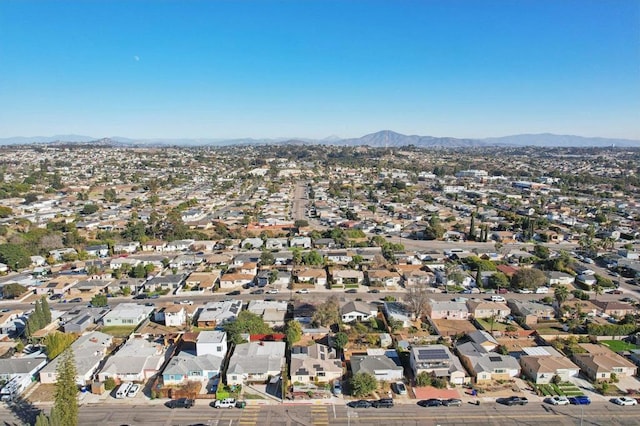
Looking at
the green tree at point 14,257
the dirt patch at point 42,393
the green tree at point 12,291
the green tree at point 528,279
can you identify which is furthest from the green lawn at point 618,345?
the green tree at point 14,257

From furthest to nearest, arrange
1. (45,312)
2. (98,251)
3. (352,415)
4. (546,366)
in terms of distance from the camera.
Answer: (98,251) → (45,312) → (546,366) → (352,415)

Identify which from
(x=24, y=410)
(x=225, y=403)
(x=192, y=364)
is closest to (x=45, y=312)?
(x=24, y=410)

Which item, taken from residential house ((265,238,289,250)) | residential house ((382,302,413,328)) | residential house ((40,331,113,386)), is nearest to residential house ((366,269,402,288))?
residential house ((382,302,413,328))

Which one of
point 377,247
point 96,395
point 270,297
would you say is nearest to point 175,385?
point 96,395

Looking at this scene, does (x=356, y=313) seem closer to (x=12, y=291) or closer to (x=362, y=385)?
(x=362, y=385)

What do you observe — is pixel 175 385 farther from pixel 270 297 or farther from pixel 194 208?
pixel 194 208

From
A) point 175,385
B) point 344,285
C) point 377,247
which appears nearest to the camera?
point 175,385

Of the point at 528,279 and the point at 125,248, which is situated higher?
the point at 528,279

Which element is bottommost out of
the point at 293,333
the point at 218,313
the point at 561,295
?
the point at 218,313
